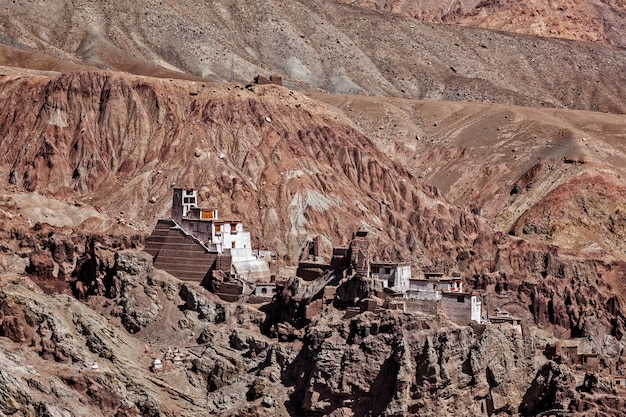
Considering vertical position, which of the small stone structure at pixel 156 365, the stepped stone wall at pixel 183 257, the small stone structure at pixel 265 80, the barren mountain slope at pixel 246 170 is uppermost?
the small stone structure at pixel 265 80

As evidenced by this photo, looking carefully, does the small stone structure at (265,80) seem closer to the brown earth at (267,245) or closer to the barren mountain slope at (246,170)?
the brown earth at (267,245)

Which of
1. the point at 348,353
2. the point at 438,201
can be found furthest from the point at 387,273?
the point at 438,201

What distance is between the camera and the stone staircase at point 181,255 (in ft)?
384

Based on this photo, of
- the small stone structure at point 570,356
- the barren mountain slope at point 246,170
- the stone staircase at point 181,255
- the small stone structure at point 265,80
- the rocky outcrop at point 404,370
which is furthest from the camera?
the small stone structure at point 265,80

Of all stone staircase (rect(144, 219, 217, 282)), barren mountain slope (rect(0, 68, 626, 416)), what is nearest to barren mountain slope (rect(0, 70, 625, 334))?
barren mountain slope (rect(0, 68, 626, 416))

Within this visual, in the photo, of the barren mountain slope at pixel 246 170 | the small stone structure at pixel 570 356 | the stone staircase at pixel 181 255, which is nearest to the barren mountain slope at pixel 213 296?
the barren mountain slope at pixel 246 170

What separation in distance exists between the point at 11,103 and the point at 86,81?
30.1 ft

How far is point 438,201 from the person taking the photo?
178 meters

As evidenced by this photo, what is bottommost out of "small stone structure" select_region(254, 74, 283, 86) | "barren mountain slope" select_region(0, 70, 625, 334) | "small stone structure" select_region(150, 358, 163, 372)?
"small stone structure" select_region(150, 358, 163, 372)

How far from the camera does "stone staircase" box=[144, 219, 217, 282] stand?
384ft

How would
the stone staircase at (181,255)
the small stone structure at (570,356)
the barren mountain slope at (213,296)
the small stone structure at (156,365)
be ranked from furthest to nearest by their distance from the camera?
the stone staircase at (181,255) → the small stone structure at (156,365) → the small stone structure at (570,356) → the barren mountain slope at (213,296)

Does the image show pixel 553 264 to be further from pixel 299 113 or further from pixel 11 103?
pixel 11 103

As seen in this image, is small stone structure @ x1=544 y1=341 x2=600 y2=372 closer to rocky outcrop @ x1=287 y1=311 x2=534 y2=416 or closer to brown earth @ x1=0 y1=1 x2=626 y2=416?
brown earth @ x1=0 y1=1 x2=626 y2=416

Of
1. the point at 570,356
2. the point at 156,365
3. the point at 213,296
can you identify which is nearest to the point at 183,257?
the point at 213,296
